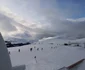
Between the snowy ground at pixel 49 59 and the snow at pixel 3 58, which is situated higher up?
the snow at pixel 3 58

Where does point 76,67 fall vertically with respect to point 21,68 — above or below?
below

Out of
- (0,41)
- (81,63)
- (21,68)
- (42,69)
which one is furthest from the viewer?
(81,63)

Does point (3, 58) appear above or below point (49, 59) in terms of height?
above

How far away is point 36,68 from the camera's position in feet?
16.6

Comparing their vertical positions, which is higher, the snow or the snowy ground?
the snow

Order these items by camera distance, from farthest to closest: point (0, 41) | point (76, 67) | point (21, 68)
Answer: point (76, 67) → point (21, 68) → point (0, 41)

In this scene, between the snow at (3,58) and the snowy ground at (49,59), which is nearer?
the snow at (3,58)

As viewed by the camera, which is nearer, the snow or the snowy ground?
the snow

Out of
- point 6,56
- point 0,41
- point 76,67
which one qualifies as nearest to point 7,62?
point 6,56

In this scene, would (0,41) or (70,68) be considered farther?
(70,68)

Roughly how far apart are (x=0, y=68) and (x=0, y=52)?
0.30 m

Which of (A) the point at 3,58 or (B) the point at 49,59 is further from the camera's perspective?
(B) the point at 49,59

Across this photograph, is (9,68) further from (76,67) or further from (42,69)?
(76,67)

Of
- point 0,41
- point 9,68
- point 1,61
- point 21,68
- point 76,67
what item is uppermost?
point 0,41
